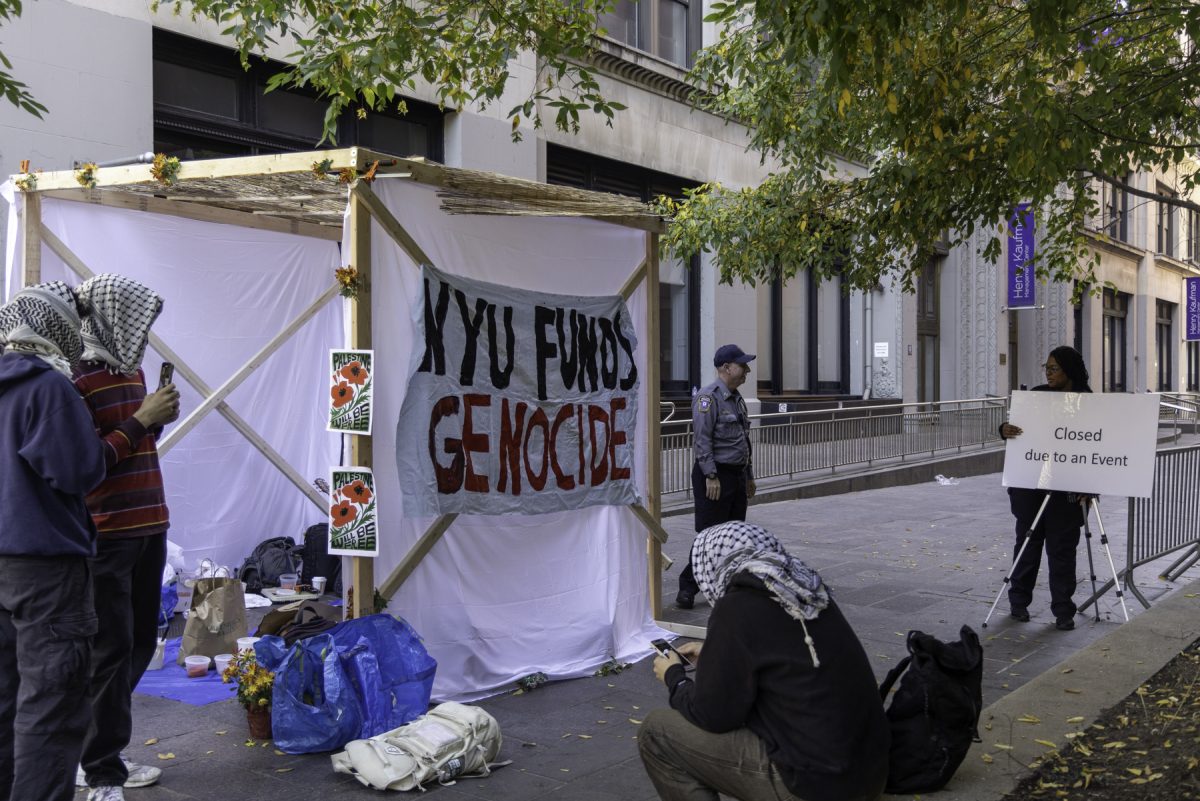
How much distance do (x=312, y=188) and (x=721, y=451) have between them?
3.69 meters

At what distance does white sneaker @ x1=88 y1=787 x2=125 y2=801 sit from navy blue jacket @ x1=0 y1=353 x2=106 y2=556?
46.7 inches

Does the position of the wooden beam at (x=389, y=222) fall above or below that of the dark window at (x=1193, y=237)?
below

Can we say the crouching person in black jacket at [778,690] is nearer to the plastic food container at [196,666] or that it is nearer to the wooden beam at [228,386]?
the plastic food container at [196,666]

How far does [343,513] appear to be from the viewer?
5453 mm

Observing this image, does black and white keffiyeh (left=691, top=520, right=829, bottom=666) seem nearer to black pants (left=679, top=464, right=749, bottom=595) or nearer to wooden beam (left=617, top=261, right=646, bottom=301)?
wooden beam (left=617, top=261, right=646, bottom=301)

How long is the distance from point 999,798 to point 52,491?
3794 millimetres

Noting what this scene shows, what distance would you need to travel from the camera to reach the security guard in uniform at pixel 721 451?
827 centimetres

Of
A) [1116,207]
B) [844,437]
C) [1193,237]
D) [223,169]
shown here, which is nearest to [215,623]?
[223,169]

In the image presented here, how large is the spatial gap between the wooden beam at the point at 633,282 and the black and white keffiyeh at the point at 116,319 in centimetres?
367

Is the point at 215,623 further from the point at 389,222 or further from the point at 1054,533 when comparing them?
the point at 1054,533

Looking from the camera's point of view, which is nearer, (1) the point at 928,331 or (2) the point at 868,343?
(2) the point at 868,343


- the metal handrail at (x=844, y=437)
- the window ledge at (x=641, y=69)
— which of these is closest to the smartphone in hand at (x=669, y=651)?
the metal handrail at (x=844, y=437)

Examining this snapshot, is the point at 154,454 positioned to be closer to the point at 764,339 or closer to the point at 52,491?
the point at 52,491

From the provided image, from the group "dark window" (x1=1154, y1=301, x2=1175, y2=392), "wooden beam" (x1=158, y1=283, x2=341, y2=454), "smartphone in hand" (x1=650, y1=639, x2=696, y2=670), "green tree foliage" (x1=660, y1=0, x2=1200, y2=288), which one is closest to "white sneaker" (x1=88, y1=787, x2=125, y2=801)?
"smartphone in hand" (x1=650, y1=639, x2=696, y2=670)
